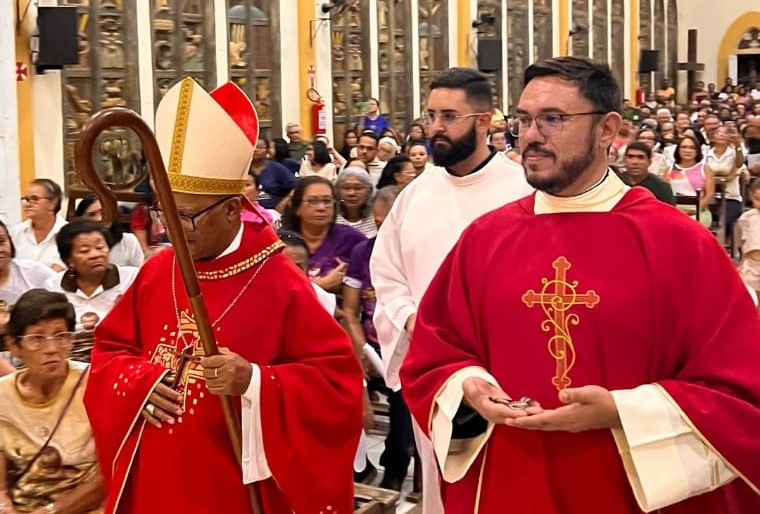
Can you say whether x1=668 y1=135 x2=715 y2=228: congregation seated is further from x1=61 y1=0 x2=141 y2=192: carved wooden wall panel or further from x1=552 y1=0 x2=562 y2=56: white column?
x1=552 y1=0 x2=562 y2=56: white column

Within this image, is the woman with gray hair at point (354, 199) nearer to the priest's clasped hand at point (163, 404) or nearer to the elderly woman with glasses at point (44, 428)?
the elderly woman with glasses at point (44, 428)

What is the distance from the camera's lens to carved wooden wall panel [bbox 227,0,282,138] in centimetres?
1472

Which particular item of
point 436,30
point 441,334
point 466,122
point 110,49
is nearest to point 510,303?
point 441,334

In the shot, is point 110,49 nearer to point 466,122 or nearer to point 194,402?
point 466,122

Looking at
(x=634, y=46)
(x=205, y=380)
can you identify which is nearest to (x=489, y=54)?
(x=634, y=46)

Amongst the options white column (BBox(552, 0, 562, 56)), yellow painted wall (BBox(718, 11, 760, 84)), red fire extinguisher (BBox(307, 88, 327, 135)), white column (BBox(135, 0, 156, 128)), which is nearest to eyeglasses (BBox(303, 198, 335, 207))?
white column (BBox(135, 0, 156, 128))

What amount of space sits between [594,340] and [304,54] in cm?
1348

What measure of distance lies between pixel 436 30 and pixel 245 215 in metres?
16.4

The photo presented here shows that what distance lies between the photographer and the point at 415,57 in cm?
1861

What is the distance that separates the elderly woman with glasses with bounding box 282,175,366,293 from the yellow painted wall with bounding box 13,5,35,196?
18.8ft

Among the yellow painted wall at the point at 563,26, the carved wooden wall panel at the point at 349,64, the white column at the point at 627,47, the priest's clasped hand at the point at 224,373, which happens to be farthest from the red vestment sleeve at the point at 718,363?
the white column at the point at 627,47

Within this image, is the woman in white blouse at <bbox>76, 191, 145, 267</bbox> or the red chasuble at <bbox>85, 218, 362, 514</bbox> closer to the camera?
the red chasuble at <bbox>85, 218, 362, 514</bbox>

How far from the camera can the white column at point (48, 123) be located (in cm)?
1145

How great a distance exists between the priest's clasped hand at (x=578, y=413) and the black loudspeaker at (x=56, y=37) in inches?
369
